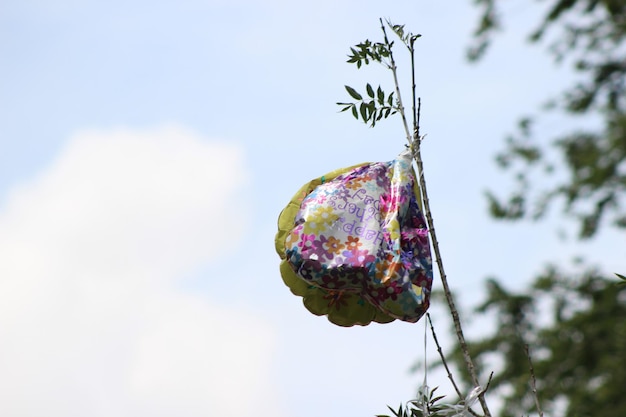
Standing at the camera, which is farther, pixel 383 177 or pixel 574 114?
pixel 574 114

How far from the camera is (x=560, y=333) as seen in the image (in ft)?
29.2

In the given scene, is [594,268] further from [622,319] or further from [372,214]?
[372,214]

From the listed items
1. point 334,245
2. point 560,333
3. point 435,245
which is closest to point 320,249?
point 334,245

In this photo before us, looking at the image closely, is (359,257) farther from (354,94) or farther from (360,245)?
(354,94)

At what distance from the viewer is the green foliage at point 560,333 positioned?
876cm

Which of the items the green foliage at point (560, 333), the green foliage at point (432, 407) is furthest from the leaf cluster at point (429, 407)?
the green foliage at point (560, 333)

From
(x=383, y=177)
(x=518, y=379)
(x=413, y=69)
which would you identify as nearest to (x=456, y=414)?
(x=383, y=177)

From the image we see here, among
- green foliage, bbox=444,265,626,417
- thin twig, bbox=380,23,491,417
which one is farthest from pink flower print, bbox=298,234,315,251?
green foliage, bbox=444,265,626,417

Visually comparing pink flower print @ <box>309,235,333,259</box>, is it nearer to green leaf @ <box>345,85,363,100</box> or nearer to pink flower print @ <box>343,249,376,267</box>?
pink flower print @ <box>343,249,376,267</box>

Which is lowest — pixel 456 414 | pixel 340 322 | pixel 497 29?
pixel 456 414

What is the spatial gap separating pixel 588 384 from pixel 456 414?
7.45 meters

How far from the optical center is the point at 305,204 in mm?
1976

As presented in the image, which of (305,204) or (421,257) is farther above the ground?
(305,204)

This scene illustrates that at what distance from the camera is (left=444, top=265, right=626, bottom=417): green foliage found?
8758mm
